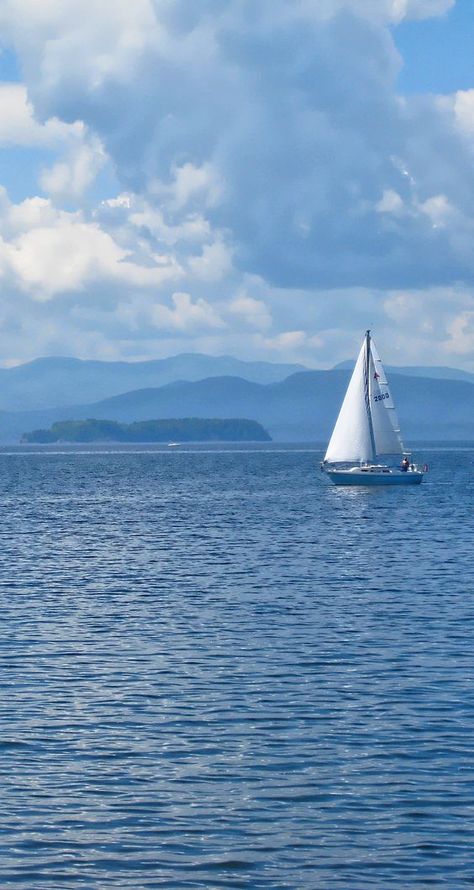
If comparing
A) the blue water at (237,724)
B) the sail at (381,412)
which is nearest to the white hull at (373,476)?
the sail at (381,412)

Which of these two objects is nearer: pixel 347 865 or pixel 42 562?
pixel 347 865

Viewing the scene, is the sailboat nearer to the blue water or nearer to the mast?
the mast

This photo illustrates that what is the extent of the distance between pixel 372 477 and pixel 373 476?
279mm

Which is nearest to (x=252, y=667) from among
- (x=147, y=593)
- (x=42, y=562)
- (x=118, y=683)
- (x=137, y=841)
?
(x=118, y=683)

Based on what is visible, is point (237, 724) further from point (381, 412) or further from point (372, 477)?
point (381, 412)

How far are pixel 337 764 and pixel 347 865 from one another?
500cm

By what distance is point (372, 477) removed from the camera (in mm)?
124625

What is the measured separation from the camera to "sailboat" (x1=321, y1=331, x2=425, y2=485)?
12481cm

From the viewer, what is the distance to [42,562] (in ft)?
202

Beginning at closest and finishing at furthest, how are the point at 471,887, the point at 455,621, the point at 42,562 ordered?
the point at 471,887 < the point at 455,621 < the point at 42,562

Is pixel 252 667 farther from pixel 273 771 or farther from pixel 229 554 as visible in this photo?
pixel 229 554

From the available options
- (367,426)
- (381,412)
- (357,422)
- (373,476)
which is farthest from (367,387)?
(373,476)

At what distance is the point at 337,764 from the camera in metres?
24.1

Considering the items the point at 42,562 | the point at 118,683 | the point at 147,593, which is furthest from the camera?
the point at 42,562
